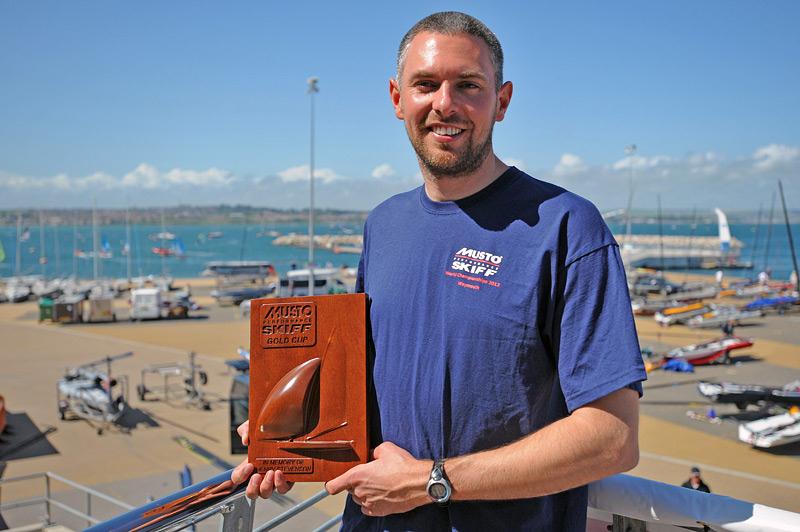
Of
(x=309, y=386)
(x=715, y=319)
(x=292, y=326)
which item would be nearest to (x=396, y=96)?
(x=292, y=326)

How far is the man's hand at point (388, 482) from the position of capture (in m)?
1.82

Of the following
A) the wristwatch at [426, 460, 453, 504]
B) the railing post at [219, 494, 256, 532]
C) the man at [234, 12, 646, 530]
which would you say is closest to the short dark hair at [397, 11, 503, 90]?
the man at [234, 12, 646, 530]

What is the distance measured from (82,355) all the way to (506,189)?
104ft

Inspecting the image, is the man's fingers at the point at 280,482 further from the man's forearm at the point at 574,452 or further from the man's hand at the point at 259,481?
the man's forearm at the point at 574,452

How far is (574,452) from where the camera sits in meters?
1.67

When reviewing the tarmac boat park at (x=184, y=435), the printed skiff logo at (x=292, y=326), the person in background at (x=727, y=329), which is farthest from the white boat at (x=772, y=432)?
the printed skiff logo at (x=292, y=326)

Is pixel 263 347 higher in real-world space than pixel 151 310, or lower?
higher

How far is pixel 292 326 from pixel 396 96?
0.77m

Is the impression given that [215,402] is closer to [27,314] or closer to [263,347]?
[263,347]

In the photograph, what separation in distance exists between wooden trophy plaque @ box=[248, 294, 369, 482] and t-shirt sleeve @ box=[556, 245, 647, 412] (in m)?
0.61

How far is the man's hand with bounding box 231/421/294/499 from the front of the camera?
6.95 feet

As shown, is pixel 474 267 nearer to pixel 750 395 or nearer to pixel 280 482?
pixel 280 482

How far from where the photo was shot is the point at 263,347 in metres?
2.11

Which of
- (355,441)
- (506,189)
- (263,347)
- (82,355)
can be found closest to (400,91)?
(506,189)
